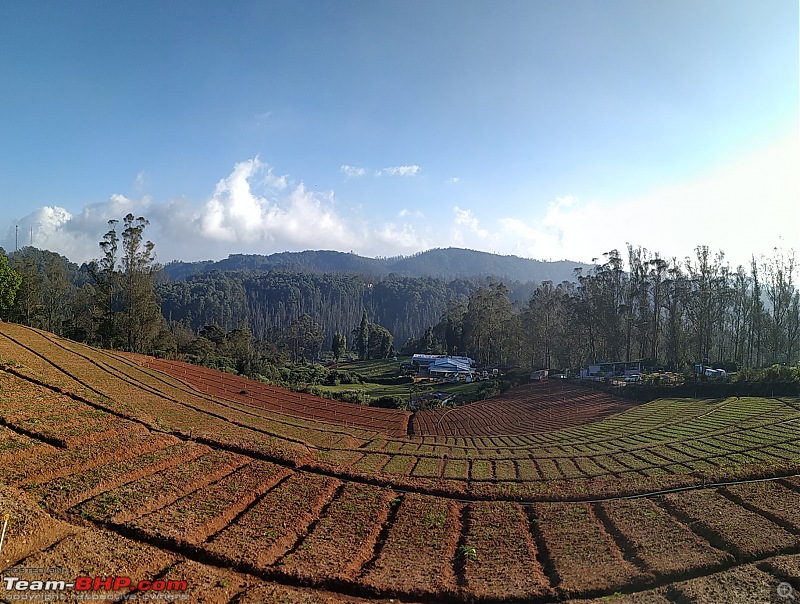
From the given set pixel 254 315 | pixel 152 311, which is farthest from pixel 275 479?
pixel 254 315

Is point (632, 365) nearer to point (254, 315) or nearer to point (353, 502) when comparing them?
point (353, 502)

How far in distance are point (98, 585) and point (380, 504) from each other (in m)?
9.30

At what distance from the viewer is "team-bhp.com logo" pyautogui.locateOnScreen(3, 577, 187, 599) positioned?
9312mm

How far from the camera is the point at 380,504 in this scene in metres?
17.0

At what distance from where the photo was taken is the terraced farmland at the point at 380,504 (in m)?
11.5

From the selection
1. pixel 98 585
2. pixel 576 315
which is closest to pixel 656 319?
pixel 576 315

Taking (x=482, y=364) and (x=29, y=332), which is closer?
(x=29, y=332)

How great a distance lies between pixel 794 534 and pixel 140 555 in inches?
720

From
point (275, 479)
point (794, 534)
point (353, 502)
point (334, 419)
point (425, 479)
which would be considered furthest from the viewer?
point (334, 419)

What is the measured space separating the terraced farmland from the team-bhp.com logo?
0.35 meters

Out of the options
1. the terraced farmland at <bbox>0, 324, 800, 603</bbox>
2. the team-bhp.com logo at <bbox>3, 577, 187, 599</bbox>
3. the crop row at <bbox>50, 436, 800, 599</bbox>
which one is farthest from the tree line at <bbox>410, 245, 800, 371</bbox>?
the team-bhp.com logo at <bbox>3, 577, 187, 599</bbox>

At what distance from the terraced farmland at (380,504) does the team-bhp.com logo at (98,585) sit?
0.35 m

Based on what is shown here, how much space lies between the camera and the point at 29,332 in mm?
38531

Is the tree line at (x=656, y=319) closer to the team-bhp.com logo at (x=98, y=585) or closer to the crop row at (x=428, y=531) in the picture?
the crop row at (x=428, y=531)
